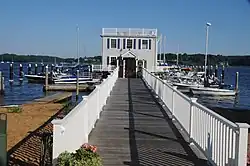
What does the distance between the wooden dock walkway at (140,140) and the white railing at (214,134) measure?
0.29 m

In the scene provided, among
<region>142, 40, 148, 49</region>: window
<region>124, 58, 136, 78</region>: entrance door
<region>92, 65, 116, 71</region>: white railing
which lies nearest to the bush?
<region>124, 58, 136, 78</region>: entrance door

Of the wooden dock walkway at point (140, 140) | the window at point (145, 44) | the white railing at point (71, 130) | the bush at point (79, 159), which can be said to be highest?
the window at point (145, 44)

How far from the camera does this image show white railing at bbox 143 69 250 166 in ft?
18.0

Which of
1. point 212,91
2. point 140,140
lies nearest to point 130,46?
point 212,91

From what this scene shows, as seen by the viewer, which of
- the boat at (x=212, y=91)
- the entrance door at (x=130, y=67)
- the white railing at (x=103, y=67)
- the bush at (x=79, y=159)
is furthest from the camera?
the boat at (x=212, y=91)

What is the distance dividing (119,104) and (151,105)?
1.28 metres

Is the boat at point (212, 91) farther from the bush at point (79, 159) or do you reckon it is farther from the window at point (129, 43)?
the bush at point (79, 159)

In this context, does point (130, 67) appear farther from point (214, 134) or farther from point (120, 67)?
point (214, 134)

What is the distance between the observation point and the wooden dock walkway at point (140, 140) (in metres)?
7.44

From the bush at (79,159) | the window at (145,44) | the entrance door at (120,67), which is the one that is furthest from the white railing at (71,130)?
the window at (145,44)

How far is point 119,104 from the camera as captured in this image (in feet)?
54.5

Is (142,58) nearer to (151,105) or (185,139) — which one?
(151,105)

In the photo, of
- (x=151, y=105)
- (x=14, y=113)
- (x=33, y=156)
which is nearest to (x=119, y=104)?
(x=151, y=105)

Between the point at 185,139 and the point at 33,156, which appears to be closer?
the point at 185,139
